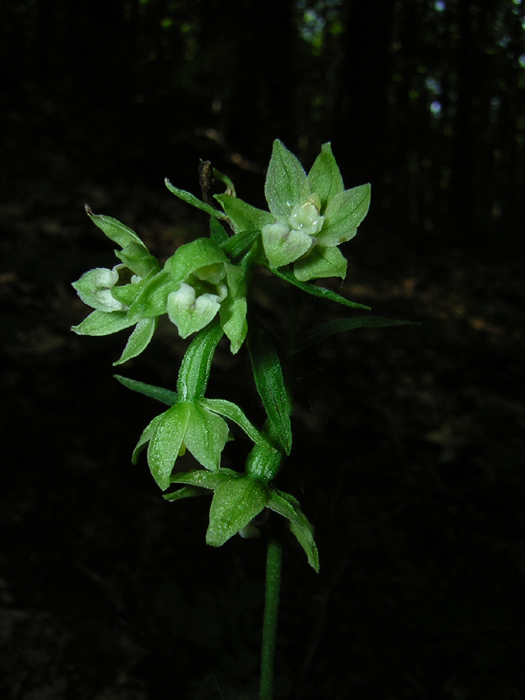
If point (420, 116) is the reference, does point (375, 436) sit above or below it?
below

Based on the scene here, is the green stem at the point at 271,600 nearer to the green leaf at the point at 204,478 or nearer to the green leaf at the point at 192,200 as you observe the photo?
the green leaf at the point at 204,478

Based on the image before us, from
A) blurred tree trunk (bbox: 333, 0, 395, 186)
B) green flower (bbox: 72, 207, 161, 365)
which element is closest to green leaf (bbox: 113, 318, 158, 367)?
green flower (bbox: 72, 207, 161, 365)

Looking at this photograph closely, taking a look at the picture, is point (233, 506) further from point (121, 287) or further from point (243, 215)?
point (243, 215)

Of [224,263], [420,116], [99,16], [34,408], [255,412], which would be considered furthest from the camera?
[420,116]

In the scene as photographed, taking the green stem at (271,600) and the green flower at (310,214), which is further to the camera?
the green stem at (271,600)

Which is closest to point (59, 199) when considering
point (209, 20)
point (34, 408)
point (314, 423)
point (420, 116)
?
point (34, 408)

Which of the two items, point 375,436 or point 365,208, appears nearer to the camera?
point 365,208

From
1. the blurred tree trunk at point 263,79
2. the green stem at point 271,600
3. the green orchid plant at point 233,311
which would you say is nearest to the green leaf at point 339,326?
the green orchid plant at point 233,311

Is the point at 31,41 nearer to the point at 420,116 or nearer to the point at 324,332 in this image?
the point at 324,332
